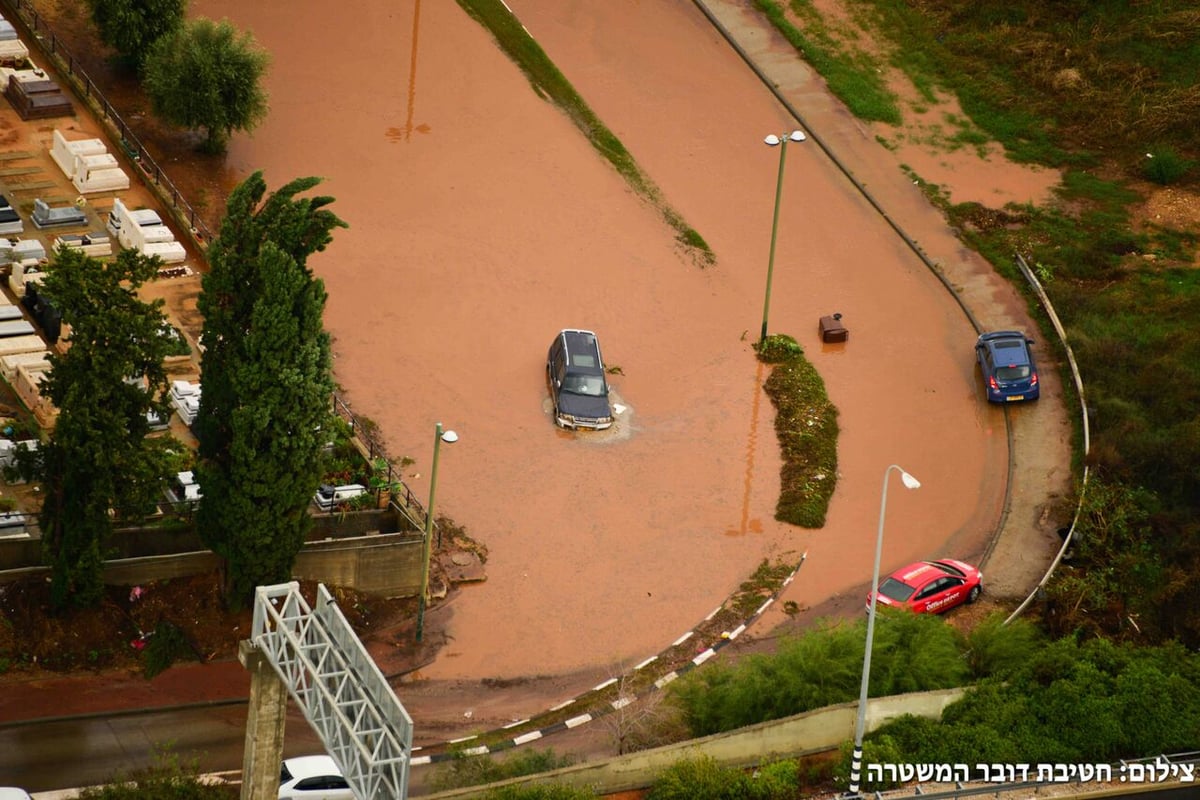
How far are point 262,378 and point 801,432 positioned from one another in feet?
57.2

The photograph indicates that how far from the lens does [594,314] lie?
220 ft

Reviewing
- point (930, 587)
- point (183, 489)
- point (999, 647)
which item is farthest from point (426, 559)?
point (999, 647)

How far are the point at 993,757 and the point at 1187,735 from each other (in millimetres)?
4789

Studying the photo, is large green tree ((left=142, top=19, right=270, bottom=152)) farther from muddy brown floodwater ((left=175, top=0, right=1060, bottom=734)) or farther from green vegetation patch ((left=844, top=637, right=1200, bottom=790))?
green vegetation patch ((left=844, top=637, right=1200, bottom=790))

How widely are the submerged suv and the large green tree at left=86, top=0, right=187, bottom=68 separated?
18.8 meters

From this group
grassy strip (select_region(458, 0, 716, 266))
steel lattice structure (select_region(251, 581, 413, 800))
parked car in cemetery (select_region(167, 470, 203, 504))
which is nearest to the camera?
steel lattice structure (select_region(251, 581, 413, 800))

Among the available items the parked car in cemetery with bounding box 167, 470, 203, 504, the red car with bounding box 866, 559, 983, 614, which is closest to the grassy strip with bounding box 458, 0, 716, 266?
the red car with bounding box 866, 559, 983, 614

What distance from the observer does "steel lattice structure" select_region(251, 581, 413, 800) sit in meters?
43.9

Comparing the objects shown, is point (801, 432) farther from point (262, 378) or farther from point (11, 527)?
point (11, 527)

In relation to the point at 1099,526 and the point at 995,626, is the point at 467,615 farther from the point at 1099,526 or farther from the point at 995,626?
the point at 1099,526

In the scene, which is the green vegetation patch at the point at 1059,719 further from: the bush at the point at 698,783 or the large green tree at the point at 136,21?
the large green tree at the point at 136,21

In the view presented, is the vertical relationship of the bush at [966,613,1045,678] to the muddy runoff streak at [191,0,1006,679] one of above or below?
below

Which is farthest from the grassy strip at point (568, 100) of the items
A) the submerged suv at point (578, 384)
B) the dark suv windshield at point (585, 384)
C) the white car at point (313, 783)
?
the white car at point (313, 783)

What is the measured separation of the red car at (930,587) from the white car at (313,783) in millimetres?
14413
